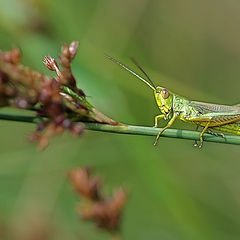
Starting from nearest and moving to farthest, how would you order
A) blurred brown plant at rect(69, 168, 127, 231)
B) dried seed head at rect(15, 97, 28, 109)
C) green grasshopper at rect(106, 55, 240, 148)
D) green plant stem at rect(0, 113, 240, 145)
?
blurred brown plant at rect(69, 168, 127, 231) → dried seed head at rect(15, 97, 28, 109) → green plant stem at rect(0, 113, 240, 145) → green grasshopper at rect(106, 55, 240, 148)

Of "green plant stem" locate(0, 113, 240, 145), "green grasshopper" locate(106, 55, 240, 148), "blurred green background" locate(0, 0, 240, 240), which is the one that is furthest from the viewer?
"blurred green background" locate(0, 0, 240, 240)

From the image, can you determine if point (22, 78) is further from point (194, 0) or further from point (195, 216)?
point (194, 0)

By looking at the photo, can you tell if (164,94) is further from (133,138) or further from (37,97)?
(37,97)

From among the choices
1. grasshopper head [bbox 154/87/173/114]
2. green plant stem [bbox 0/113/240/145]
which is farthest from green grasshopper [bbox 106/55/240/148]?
green plant stem [bbox 0/113/240/145]

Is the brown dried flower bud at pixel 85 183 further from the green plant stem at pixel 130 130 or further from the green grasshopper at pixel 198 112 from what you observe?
the green grasshopper at pixel 198 112

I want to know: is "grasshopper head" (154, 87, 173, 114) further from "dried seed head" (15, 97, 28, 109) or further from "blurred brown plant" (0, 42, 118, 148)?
"dried seed head" (15, 97, 28, 109)

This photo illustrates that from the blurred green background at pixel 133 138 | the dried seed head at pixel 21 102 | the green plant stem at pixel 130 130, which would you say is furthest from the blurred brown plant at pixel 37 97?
the blurred green background at pixel 133 138
